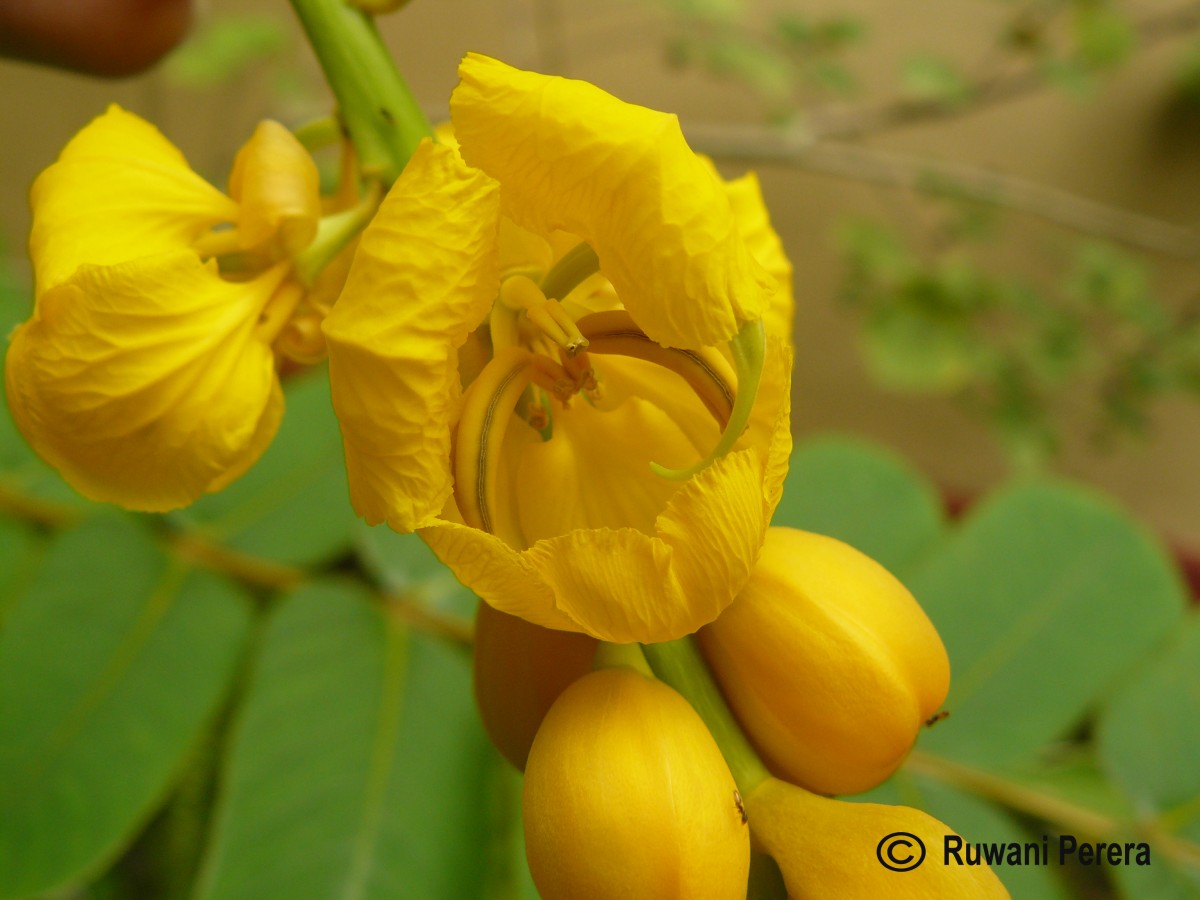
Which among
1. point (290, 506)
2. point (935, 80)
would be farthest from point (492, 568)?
point (935, 80)

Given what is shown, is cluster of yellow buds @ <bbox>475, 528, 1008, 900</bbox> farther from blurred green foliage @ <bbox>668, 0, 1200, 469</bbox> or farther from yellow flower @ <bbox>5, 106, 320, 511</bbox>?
blurred green foliage @ <bbox>668, 0, 1200, 469</bbox>

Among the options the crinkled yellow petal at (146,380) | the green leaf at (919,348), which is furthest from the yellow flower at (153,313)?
the green leaf at (919,348)

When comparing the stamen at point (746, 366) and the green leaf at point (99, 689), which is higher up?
the stamen at point (746, 366)

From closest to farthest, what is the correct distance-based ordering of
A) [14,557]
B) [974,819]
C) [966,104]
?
[974,819]
[14,557]
[966,104]

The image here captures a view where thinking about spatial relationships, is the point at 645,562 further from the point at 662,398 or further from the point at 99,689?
the point at 99,689

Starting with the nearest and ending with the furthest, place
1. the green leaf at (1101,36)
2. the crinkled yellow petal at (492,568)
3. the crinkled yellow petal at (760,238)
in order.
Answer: the crinkled yellow petal at (492,568)
the crinkled yellow petal at (760,238)
the green leaf at (1101,36)

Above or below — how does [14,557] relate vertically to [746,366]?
below

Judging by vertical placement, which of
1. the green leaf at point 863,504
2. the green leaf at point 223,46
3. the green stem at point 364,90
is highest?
the green stem at point 364,90

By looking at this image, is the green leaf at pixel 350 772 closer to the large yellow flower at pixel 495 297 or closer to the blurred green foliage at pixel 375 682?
the blurred green foliage at pixel 375 682
